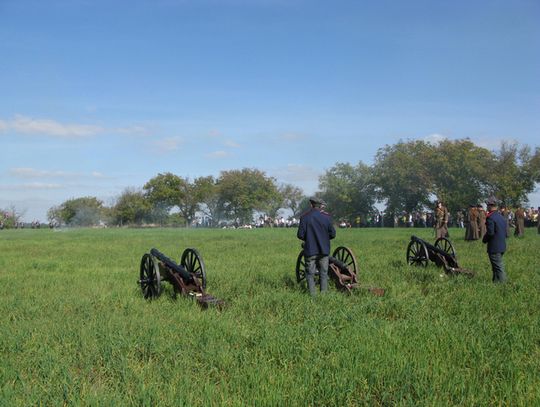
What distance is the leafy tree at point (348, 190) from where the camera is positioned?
73000 mm

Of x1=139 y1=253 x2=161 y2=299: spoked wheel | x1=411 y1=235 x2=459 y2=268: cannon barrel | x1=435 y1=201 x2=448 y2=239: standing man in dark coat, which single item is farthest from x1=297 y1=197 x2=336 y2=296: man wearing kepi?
x1=435 y1=201 x2=448 y2=239: standing man in dark coat

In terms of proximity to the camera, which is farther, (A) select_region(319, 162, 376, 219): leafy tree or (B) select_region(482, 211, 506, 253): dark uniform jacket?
(A) select_region(319, 162, 376, 219): leafy tree

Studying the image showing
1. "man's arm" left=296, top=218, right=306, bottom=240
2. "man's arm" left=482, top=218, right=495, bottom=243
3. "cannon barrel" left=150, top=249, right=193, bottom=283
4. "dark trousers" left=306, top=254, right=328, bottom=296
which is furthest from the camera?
"man's arm" left=482, top=218, right=495, bottom=243

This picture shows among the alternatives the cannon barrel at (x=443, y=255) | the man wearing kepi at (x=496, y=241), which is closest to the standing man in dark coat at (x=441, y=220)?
the cannon barrel at (x=443, y=255)

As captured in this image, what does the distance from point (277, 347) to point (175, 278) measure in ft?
13.6

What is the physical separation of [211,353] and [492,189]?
5704cm

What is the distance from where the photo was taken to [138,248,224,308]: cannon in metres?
9.05

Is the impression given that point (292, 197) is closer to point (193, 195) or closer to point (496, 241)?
point (193, 195)

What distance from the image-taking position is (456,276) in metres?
11.3

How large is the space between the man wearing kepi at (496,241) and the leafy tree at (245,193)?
253 feet

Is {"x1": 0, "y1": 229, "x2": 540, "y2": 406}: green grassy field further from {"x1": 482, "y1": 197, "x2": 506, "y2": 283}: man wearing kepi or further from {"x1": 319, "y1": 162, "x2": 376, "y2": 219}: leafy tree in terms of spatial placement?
{"x1": 319, "y1": 162, "x2": 376, "y2": 219}: leafy tree

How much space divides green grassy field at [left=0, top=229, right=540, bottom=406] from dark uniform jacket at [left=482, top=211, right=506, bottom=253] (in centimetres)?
71

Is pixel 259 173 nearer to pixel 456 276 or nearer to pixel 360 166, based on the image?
pixel 360 166

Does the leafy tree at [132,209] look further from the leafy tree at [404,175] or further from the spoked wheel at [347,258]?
the spoked wheel at [347,258]
